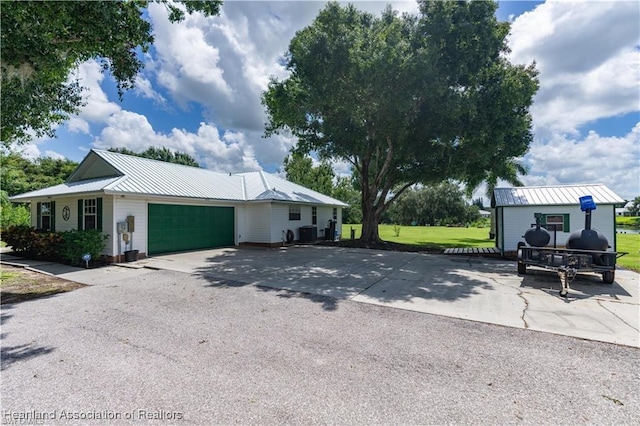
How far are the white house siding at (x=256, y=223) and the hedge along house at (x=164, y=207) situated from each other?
0.18 ft

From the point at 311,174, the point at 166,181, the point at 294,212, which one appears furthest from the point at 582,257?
the point at 311,174

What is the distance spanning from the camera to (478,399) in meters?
3.00

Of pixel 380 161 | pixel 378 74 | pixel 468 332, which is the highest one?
pixel 378 74

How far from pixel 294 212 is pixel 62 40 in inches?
511

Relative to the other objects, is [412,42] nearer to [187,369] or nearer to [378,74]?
[378,74]

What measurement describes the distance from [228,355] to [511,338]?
4156mm

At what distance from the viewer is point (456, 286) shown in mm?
7863

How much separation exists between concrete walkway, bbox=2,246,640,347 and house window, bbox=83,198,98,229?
6.24 ft

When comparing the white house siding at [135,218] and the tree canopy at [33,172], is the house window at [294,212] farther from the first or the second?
the tree canopy at [33,172]

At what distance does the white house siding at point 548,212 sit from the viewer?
1168 centimetres

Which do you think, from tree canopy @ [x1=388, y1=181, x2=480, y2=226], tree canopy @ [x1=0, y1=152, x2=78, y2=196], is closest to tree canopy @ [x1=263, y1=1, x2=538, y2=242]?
tree canopy @ [x1=0, y1=152, x2=78, y2=196]

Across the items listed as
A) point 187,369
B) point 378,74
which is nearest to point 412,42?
point 378,74

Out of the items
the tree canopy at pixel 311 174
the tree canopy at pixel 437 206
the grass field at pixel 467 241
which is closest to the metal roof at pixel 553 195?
the grass field at pixel 467 241

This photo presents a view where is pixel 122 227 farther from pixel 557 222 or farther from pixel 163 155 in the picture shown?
pixel 163 155
